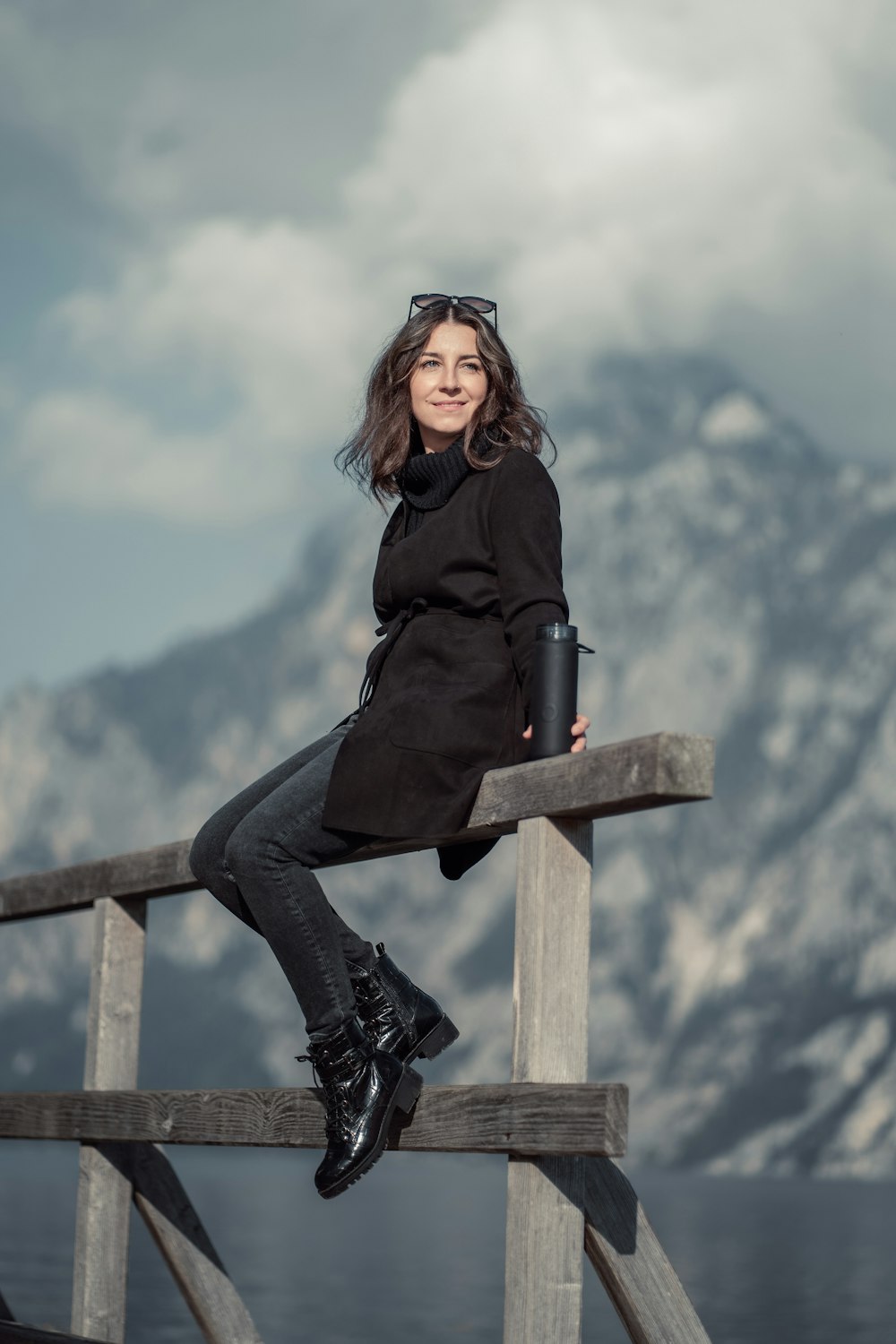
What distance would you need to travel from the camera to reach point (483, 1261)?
53.0m

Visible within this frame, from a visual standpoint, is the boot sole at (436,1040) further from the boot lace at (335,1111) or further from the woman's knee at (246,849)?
the woman's knee at (246,849)

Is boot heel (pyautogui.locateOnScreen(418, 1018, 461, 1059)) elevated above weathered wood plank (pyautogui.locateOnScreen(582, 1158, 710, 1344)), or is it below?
above

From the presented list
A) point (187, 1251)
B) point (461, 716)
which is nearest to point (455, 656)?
point (461, 716)

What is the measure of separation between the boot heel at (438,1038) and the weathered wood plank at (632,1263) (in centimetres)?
67

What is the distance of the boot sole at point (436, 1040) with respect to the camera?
15.1 ft

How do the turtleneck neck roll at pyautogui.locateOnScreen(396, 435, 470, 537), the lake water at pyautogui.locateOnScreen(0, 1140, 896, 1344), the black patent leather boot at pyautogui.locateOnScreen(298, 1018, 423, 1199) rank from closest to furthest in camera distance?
the black patent leather boot at pyautogui.locateOnScreen(298, 1018, 423, 1199), the turtleneck neck roll at pyautogui.locateOnScreen(396, 435, 470, 537), the lake water at pyautogui.locateOnScreen(0, 1140, 896, 1344)

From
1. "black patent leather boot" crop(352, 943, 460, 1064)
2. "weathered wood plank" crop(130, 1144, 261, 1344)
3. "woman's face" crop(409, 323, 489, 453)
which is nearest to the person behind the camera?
"black patent leather boot" crop(352, 943, 460, 1064)

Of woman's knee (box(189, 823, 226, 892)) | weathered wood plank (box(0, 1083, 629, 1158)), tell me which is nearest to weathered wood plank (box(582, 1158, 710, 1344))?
weathered wood plank (box(0, 1083, 629, 1158))

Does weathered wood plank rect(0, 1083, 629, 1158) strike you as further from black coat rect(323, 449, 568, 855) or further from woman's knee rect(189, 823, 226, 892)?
black coat rect(323, 449, 568, 855)

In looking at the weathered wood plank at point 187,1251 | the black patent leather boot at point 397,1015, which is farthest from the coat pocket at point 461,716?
the weathered wood plank at point 187,1251

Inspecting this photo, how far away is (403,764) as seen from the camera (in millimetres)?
4418

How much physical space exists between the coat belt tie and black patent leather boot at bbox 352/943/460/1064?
0.78m

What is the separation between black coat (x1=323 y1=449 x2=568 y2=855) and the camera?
174 inches

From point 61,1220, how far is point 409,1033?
67.4m
